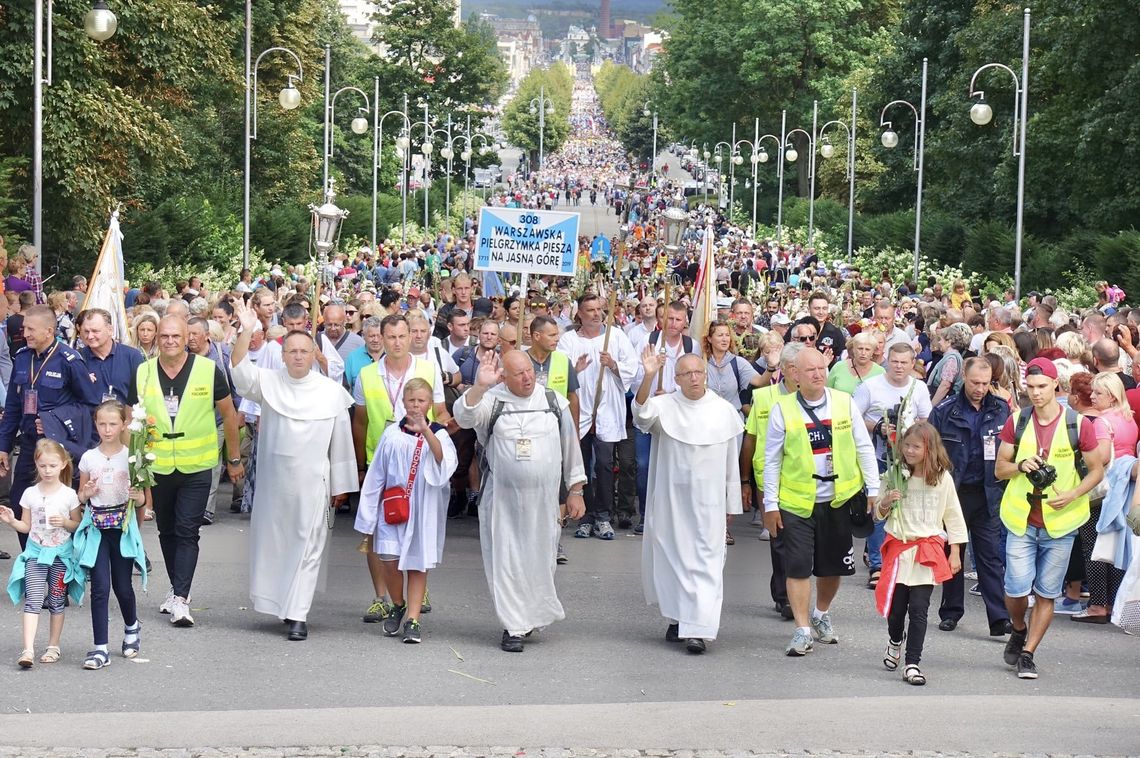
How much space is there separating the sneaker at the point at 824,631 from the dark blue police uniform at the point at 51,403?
14.6 ft

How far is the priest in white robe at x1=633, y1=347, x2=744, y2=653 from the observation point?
34.3 ft

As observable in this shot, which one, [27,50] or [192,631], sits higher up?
[27,50]

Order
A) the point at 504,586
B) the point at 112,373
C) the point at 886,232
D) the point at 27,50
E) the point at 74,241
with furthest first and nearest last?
the point at 886,232
the point at 74,241
the point at 27,50
the point at 112,373
the point at 504,586

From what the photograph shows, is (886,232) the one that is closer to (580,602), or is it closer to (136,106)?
(136,106)

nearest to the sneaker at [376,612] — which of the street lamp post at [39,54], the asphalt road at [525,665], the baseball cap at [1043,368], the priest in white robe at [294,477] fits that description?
the asphalt road at [525,665]

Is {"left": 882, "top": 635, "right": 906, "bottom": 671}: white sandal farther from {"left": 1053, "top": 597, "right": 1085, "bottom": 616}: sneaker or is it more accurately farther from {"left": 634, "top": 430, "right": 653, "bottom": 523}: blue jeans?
{"left": 634, "top": 430, "right": 653, "bottom": 523}: blue jeans

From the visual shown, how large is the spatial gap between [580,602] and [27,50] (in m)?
21.1

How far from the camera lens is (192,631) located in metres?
10.6

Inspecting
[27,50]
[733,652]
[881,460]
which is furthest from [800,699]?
[27,50]

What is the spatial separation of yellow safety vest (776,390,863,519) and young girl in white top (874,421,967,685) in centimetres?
57

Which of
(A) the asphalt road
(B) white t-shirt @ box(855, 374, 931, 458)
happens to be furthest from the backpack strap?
(B) white t-shirt @ box(855, 374, 931, 458)

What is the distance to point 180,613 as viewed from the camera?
35.2ft

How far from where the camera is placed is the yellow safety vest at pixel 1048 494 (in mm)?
9938

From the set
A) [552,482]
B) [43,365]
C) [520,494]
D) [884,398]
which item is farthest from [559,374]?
[43,365]
